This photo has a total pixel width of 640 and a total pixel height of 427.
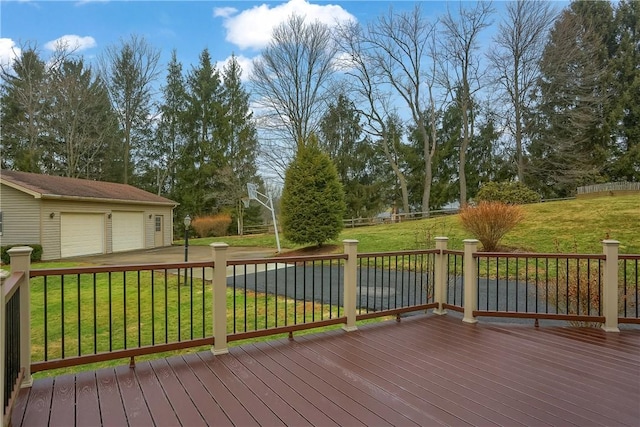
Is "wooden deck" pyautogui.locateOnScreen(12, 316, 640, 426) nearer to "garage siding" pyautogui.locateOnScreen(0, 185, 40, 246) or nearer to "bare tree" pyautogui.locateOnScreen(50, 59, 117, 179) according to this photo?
"garage siding" pyautogui.locateOnScreen(0, 185, 40, 246)

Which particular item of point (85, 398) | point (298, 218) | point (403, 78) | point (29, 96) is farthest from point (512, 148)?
point (29, 96)

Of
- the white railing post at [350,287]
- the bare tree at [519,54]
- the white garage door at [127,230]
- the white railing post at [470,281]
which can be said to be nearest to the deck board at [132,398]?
the white railing post at [350,287]

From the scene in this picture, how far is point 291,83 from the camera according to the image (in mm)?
18984

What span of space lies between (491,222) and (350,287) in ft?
20.6

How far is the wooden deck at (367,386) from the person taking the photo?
2.05 metres

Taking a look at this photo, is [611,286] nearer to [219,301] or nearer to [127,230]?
[219,301]

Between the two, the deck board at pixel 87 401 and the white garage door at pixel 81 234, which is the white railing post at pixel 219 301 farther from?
the white garage door at pixel 81 234

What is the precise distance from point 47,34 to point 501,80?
22769 millimetres

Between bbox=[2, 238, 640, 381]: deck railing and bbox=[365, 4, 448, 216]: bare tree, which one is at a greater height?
bbox=[365, 4, 448, 216]: bare tree

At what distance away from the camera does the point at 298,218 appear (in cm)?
1146

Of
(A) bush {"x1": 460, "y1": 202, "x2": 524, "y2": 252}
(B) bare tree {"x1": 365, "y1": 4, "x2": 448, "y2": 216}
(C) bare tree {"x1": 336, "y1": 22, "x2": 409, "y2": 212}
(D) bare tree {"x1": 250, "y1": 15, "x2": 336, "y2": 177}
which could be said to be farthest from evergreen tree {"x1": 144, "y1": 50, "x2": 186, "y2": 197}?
(A) bush {"x1": 460, "y1": 202, "x2": 524, "y2": 252}

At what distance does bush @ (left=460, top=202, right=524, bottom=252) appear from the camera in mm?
8648

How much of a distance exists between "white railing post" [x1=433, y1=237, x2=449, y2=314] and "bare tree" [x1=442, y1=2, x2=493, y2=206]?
1523 cm

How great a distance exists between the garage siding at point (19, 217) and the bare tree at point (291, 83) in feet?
36.1
